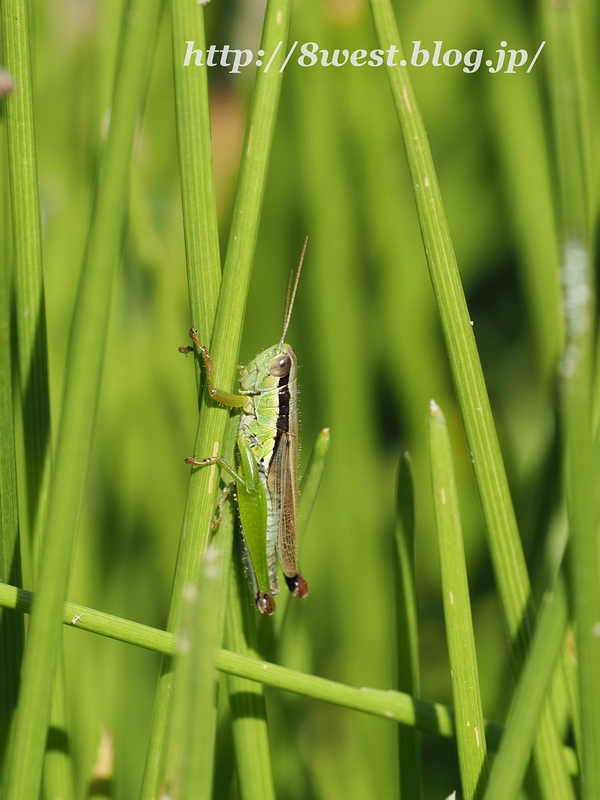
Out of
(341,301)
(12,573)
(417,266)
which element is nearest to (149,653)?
(12,573)

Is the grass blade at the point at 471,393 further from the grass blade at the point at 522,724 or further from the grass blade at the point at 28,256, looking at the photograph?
the grass blade at the point at 28,256

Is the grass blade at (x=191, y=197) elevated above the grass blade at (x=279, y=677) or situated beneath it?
elevated above

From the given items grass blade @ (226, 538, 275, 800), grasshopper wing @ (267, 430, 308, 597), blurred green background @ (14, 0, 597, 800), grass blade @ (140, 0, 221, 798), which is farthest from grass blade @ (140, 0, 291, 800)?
blurred green background @ (14, 0, 597, 800)

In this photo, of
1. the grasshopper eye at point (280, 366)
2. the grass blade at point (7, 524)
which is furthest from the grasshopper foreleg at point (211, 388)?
the grasshopper eye at point (280, 366)

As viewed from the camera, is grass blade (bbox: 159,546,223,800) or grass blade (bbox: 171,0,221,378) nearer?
grass blade (bbox: 159,546,223,800)

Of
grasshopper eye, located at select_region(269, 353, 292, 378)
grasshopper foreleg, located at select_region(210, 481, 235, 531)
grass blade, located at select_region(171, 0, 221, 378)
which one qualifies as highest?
grass blade, located at select_region(171, 0, 221, 378)

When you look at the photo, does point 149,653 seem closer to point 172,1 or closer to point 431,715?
point 431,715

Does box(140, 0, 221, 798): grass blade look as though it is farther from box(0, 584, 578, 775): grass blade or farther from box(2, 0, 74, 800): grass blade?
box(2, 0, 74, 800): grass blade
